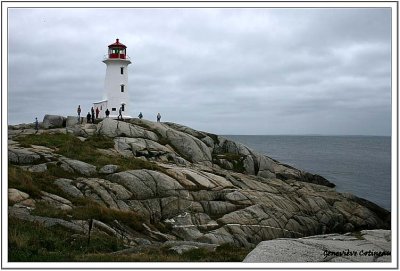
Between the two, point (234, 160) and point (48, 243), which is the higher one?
point (234, 160)

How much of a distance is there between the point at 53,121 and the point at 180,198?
2681 centimetres

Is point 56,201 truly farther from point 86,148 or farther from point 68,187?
point 86,148

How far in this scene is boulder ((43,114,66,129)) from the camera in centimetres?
4665

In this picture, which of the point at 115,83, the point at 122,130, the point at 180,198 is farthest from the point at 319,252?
the point at 115,83

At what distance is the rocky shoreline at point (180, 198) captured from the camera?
2206 cm

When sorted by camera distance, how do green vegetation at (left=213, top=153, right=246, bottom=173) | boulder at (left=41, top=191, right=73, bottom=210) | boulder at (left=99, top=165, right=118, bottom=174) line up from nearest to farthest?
boulder at (left=41, top=191, right=73, bottom=210) < boulder at (left=99, top=165, right=118, bottom=174) < green vegetation at (left=213, top=153, right=246, bottom=173)

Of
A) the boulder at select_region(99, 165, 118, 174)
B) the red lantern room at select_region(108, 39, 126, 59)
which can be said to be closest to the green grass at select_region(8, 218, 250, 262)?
the boulder at select_region(99, 165, 118, 174)

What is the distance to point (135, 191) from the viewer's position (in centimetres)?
2625

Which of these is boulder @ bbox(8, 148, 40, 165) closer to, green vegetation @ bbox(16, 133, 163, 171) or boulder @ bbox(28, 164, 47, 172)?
boulder @ bbox(28, 164, 47, 172)

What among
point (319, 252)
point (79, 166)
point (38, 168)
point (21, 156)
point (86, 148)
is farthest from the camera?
point (86, 148)

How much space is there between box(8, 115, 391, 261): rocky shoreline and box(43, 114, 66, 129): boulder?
5238 mm

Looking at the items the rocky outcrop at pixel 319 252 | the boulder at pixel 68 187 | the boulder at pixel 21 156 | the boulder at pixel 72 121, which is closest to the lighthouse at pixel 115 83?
the boulder at pixel 72 121

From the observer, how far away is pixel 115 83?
5525cm
